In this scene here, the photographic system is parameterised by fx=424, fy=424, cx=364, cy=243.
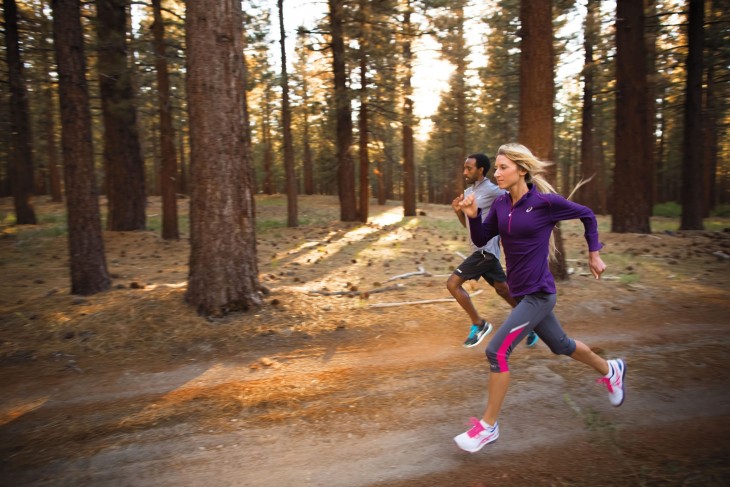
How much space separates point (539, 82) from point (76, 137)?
8614 millimetres

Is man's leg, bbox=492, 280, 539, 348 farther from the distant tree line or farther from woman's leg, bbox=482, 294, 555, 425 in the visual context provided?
the distant tree line

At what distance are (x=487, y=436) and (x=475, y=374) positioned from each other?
1.59 meters

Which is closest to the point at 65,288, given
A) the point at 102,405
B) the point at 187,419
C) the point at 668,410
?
the point at 102,405

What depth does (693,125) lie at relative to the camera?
15.7 metres

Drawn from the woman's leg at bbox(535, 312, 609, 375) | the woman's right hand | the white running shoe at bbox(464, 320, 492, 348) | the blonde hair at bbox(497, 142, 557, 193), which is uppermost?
the blonde hair at bbox(497, 142, 557, 193)

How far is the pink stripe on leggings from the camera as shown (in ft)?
11.9

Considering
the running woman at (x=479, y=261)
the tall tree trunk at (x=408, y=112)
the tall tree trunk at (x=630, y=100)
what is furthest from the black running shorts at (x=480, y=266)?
the tall tree trunk at (x=408, y=112)

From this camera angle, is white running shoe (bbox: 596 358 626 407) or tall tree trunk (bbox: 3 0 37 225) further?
tall tree trunk (bbox: 3 0 37 225)

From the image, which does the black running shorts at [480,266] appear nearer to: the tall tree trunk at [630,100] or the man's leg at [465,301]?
the man's leg at [465,301]

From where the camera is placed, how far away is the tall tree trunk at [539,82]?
8.14 m

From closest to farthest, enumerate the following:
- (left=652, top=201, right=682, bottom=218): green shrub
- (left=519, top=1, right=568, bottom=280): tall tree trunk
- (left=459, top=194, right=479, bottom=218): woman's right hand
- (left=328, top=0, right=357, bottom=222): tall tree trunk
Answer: (left=459, top=194, right=479, bottom=218): woman's right hand, (left=519, top=1, right=568, bottom=280): tall tree trunk, (left=328, top=0, right=357, bottom=222): tall tree trunk, (left=652, top=201, right=682, bottom=218): green shrub

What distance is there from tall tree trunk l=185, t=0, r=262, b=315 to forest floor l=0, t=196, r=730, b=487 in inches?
22.9

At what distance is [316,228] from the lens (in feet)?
62.8

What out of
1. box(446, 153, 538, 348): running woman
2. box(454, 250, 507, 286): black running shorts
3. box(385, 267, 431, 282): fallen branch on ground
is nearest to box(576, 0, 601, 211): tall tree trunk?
box(385, 267, 431, 282): fallen branch on ground
